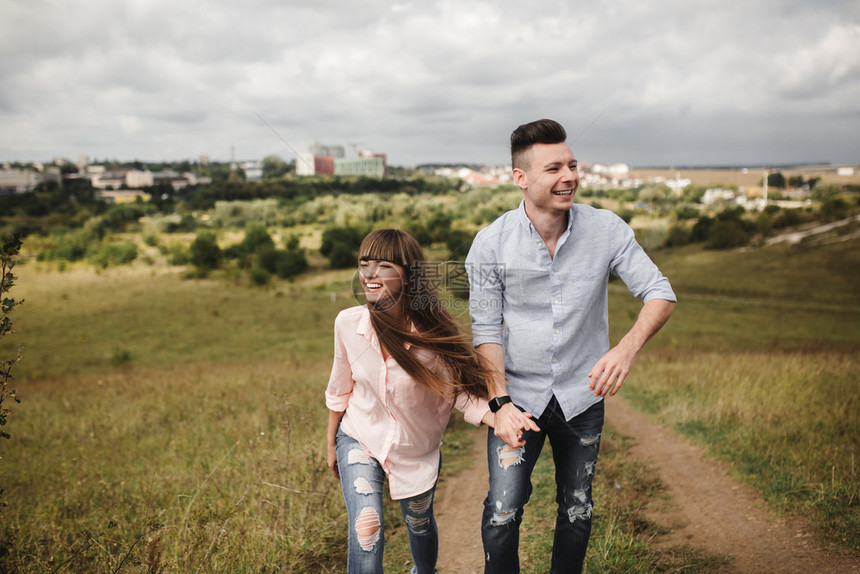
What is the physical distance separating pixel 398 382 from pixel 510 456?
55 cm

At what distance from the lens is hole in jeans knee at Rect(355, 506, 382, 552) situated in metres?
2.07

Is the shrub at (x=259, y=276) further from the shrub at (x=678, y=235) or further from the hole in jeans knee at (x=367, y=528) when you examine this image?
the hole in jeans knee at (x=367, y=528)

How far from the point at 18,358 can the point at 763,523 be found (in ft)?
14.0

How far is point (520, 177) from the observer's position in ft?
7.63

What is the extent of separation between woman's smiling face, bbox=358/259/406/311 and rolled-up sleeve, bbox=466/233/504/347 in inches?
12.4

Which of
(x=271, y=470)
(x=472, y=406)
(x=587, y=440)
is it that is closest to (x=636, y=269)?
(x=587, y=440)

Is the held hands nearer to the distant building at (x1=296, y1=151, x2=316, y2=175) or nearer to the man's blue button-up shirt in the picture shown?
the man's blue button-up shirt

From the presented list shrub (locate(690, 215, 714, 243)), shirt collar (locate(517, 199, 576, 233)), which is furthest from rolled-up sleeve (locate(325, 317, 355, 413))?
shrub (locate(690, 215, 714, 243))

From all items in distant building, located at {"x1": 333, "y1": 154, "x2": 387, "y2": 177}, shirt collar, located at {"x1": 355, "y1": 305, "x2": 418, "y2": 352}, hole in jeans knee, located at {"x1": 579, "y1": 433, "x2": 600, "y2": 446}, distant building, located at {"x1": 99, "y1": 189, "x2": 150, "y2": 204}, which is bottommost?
hole in jeans knee, located at {"x1": 579, "y1": 433, "x2": 600, "y2": 446}

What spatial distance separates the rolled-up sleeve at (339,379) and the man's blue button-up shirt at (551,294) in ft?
1.89

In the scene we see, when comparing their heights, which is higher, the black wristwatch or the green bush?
the black wristwatch

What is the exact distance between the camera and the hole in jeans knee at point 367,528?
207 centimetres

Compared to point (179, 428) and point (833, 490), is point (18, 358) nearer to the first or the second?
point (833, 490)

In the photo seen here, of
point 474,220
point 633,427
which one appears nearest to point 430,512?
point 633,427
